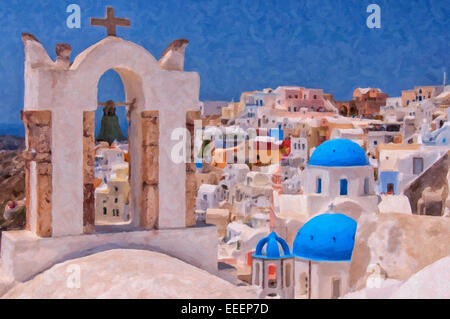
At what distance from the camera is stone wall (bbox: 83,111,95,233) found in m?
6.54

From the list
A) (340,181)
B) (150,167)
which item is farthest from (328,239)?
(150,167)

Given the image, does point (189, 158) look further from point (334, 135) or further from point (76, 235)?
Answer: point (334, 135)

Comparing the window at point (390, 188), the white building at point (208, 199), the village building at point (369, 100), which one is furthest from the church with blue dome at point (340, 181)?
the village building at point (369, 100)

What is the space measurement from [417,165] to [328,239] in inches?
510

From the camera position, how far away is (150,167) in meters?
6.83

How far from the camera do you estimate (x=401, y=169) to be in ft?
97.7

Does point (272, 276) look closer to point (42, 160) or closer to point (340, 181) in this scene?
point (340, 181)

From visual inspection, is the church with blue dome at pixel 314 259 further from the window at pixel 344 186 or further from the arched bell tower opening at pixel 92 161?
the arched bell tower opening at pixel 92 161

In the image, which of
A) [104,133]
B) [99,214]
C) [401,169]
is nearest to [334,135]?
[401,169]

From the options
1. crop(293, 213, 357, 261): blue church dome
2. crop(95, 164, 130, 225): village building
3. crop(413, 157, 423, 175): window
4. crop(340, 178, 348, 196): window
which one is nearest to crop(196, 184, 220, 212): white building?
crop(95, 164, 130, 225): village building

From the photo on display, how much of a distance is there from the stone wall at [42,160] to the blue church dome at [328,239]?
12124 millimetres

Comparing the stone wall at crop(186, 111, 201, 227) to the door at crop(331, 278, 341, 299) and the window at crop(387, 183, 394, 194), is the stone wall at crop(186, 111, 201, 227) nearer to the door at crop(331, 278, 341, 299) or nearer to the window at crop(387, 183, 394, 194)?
the door at crop(331, 278, 341, 299)

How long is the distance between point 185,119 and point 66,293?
2.32 m

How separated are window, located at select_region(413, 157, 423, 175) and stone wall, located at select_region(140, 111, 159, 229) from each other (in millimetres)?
23697
